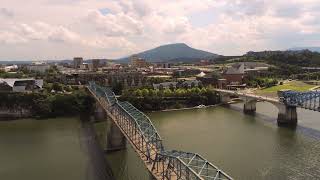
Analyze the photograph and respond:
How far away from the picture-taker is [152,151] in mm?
23969

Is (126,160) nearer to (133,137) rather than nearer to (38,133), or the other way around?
(133,137)

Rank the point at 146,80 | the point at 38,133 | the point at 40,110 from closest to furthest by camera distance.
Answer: the point at 38,133, the point at 40,110, the point at 146,80

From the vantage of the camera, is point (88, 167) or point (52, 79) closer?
point (88, 167)

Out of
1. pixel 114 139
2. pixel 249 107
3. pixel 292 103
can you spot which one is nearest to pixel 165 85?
pixel 249 107

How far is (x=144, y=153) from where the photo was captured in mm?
22922

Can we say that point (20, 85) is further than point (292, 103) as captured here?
Yes

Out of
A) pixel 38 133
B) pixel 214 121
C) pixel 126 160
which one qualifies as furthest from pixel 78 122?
pixel 126 160

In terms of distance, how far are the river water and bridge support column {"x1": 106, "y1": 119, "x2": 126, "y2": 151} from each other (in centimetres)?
78

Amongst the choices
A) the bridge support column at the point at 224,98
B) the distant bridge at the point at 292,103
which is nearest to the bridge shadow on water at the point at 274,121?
the distant bridge at the point at 292,103

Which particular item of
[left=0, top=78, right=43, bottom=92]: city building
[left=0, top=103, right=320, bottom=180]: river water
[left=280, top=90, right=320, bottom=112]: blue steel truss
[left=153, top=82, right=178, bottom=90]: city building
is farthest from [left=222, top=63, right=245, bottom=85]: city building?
[left=0, top=78, right=43, bottom=92]: city building

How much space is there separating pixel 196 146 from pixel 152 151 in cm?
1120

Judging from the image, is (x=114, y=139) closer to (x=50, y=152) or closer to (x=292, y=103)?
(x=50, y=152)

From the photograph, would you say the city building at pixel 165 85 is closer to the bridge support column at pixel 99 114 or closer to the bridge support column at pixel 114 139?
the bridge support column at pixel 99 114

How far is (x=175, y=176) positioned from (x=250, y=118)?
3312cm
